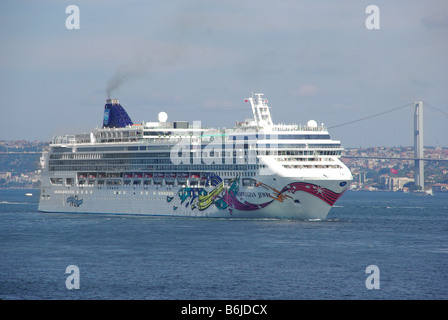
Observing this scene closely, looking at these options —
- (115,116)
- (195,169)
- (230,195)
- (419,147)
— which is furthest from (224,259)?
(419,147)

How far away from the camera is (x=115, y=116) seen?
Result: 8494 cm

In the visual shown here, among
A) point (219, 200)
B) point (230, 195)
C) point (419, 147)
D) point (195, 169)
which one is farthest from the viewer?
point (419, 147)

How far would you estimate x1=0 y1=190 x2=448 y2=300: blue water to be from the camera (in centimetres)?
3578

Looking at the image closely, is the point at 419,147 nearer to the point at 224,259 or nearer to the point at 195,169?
the point at 195,169

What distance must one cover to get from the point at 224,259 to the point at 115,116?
4346 cm

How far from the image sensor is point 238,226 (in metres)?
60.6

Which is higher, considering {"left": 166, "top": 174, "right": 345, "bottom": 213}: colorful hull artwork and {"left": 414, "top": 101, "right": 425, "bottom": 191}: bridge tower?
{"left": 414, "top": 101, "right": 425, "bottom": 191}: bridge tower

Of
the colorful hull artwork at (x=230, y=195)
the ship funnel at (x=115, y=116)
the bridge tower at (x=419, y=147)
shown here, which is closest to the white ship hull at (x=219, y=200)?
the colorful hull artwork at (x=230, y=195)

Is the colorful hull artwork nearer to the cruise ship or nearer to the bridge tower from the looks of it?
the cruise ship

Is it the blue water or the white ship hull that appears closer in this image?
the blue water

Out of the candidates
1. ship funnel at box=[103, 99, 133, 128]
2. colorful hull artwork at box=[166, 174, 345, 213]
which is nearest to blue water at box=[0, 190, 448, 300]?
colorful hull artwork at box=[166, 174, 345, 213]

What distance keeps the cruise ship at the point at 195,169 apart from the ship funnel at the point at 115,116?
0.11 m

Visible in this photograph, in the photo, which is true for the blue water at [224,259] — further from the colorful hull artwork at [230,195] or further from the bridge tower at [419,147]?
the bridge tower at [419,147]

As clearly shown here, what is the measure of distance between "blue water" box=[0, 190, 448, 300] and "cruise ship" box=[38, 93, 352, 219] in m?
2.05
